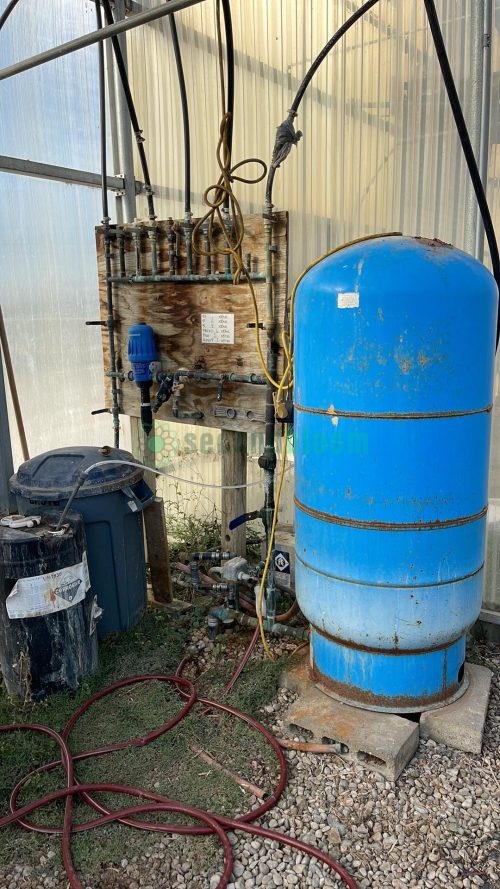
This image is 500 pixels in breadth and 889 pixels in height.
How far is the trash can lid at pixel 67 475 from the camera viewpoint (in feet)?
9.00

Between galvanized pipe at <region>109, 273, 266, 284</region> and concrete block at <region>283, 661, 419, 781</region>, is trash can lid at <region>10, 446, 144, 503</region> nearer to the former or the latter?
galvanized pipe at <region>109, 273, 266, 284</region>

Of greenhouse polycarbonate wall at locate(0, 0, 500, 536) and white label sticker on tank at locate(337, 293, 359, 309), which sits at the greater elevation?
greenhouse polycarbonate wall at locate(0, 0, 500, 536)

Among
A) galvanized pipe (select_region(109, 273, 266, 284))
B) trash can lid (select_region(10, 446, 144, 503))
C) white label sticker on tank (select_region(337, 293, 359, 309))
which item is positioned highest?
galvanized pipe (select_region(109, 273, 266, 284))

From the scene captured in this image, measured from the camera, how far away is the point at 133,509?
9.48ft

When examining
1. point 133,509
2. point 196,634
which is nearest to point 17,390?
point 133,509

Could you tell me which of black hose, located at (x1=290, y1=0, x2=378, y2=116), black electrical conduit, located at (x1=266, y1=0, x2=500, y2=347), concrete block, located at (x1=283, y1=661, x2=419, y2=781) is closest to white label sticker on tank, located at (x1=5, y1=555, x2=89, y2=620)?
concrete block, located at (x1=283, y1=661, x2=419, y2=781)

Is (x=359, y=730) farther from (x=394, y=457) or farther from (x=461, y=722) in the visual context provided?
(x=394, y=457)

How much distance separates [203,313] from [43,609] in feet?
5.10

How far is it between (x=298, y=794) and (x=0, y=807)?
0.95m

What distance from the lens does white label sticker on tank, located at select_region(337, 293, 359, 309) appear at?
204 centimetres

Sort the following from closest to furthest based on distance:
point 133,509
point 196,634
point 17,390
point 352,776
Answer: point 352,776 → point 133,509 → point 196,634 → point 17,390

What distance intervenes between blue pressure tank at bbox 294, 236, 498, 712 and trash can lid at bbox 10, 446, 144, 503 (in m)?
0.89

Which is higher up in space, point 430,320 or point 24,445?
point 430,320

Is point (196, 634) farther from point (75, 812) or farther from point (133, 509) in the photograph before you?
point (75, 812)
